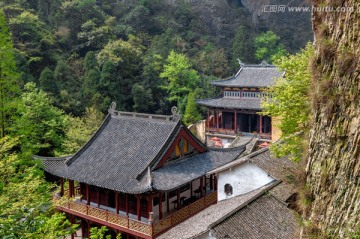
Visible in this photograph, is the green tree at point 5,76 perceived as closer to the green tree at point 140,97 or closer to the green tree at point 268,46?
the green tree at point 140,97

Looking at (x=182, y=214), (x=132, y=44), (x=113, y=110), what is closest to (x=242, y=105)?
(x=113, y=110)

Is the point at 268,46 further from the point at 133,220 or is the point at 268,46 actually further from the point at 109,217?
the point at 133,220

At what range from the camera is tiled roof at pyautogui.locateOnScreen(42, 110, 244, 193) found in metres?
17.0

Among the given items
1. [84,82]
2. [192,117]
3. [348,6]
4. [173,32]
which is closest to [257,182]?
[348,6]

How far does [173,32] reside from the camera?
203 feet

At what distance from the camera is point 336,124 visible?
8758mm

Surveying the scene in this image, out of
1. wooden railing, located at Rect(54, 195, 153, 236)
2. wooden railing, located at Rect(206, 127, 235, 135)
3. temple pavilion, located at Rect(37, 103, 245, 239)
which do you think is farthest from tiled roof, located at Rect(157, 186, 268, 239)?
wooden railing, located at Rect(206, 127, 235, 135)

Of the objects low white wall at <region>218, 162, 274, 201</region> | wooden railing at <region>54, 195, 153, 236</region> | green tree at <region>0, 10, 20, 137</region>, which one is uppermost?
green tree at <region>0, 10, 20, 137</region>

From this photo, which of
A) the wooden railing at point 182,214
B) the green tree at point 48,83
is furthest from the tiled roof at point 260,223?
the green tree at point 48,83

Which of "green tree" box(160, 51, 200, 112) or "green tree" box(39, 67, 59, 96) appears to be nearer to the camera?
"green tree" box(39, 67, 59, 96)

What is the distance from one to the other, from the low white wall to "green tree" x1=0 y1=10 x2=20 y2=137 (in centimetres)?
1122

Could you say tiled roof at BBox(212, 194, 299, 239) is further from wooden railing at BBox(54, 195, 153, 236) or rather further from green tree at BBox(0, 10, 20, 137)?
green tree at BBox(0, 10, 20, 137)

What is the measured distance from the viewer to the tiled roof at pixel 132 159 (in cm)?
1695

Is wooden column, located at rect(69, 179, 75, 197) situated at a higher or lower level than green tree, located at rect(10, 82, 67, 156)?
lower
